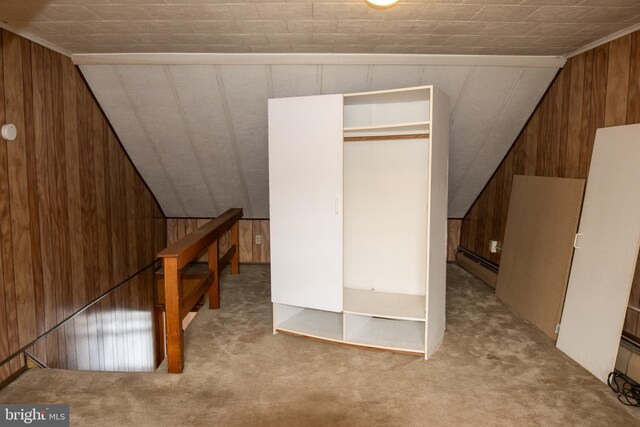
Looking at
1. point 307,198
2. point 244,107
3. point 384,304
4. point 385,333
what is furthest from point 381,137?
point 385,333

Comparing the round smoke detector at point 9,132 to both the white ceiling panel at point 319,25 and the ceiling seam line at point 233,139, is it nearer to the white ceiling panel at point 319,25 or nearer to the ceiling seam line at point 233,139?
the white ceiling panel at point 319,25

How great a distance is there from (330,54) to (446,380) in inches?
96.8

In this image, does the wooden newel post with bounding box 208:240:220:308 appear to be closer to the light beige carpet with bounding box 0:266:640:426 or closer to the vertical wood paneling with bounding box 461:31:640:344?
the light beige carpet with bounding box 0:266:640:426

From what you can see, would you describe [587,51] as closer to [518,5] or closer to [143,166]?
[518,5]

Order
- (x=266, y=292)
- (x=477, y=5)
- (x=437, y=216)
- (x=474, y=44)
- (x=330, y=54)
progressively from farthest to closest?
(x=266, y=292) → (x=330, y=54) → (x=474, y=44) → (x=437, y=216) → (x=477, y=5)

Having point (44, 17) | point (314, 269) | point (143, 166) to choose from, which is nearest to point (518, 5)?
point (314, 269)

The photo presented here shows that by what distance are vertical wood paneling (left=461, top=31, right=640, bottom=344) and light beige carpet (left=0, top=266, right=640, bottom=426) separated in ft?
2.18

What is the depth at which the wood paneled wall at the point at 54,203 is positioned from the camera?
9.08 ft

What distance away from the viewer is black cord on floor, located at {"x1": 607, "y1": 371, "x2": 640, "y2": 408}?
2428 mm

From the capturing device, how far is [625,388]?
2.55 metres

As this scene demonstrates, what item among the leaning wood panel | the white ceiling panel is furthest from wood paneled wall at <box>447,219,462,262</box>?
the white ceiling panel

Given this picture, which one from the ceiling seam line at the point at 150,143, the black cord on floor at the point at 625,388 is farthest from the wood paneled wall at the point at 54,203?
the black cord on floor at the point at 625,388

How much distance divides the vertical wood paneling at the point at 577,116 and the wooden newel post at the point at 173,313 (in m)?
2.77

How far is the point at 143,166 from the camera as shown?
4.69 meters
